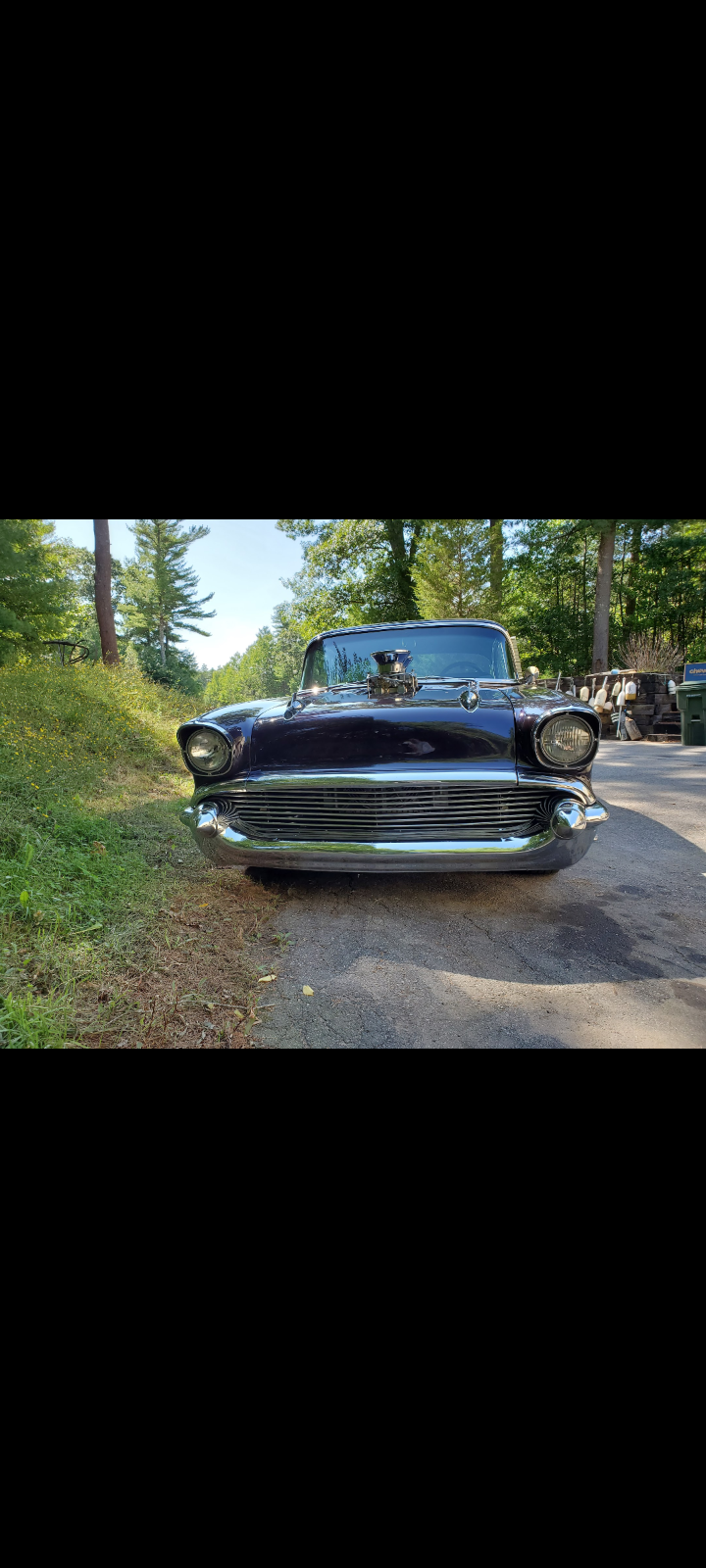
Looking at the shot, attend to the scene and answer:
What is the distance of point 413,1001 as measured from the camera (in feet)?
4.42

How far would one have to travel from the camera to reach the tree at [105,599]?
7.19 metres

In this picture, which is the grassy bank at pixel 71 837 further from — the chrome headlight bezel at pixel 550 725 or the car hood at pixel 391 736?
the chrome headlight bezel at pixel 550 725

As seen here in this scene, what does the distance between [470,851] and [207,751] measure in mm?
1071

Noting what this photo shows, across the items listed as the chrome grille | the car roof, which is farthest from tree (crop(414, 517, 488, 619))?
the chrome grille

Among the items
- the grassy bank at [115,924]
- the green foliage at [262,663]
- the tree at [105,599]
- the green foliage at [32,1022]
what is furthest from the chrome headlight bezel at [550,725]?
the tree at [105,599]

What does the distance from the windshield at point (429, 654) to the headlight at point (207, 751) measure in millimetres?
636

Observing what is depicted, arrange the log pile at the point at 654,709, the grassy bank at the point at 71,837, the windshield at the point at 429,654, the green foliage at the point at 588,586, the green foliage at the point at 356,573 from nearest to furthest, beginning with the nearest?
1. the grassy bank at the point at 71,837
2. the windshield at the point at 429,654
3. the log pile at the point at 654,709
4. the green foliage at the point at 356,573
5. the green foliage at the point at 588,586

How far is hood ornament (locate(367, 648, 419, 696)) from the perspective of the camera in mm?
2062

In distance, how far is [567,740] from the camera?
1.76m

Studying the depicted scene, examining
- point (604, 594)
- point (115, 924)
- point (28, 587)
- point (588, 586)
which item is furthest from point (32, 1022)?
point (588, 586)

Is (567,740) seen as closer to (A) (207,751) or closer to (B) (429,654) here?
(B) (429,654)

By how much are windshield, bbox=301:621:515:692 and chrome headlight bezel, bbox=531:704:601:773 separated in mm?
637

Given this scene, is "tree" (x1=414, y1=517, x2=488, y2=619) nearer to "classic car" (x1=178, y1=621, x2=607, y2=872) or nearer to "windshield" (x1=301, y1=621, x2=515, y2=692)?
"windshield" (x1=301, y1=621, x2=515, y2=692)
